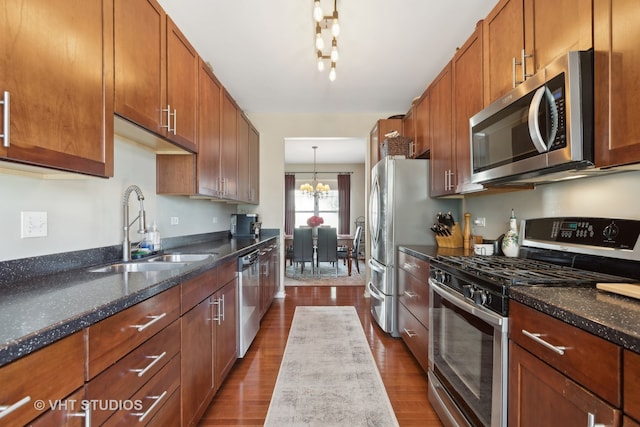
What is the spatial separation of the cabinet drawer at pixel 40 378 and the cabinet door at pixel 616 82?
1.79m

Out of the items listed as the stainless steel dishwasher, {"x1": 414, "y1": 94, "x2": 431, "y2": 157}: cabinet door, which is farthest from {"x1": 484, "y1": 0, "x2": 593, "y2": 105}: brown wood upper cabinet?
the stainless steel dishwasher

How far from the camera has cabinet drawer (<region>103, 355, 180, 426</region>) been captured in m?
0.98

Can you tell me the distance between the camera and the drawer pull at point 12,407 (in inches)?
23.1

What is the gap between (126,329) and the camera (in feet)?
3.25

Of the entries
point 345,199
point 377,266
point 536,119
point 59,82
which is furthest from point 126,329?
point 345,199

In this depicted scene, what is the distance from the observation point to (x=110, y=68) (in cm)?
130

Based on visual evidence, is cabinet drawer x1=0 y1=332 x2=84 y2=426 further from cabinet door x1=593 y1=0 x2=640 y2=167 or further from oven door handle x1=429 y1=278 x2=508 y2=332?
cabinet door x1=593 y1=0 x2=640 y2=167

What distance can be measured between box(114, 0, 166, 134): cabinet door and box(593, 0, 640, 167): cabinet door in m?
1.97

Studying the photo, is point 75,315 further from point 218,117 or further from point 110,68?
point 218,117

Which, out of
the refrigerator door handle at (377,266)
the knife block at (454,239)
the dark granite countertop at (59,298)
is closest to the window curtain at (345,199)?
the refrigerator door handle at (377,266)

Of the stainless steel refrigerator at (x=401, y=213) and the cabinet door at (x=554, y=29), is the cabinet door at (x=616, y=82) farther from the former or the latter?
the stainless steel refrigerator at (x=401, y=213)

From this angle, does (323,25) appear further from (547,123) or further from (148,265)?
(148,265)

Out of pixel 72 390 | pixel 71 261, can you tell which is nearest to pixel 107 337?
pixel 72 390

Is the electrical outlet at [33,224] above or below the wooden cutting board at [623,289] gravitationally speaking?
above
